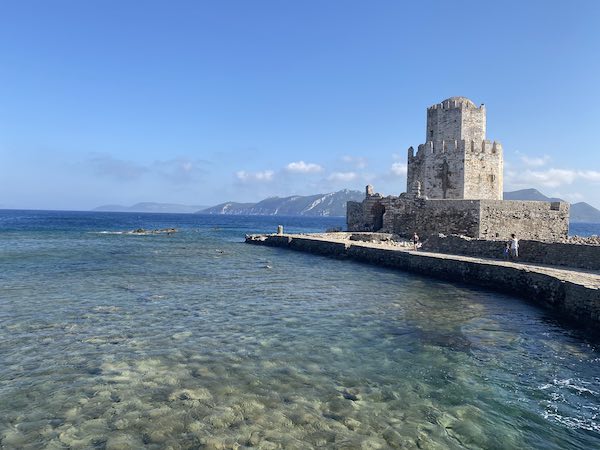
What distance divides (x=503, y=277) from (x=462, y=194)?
551 inches

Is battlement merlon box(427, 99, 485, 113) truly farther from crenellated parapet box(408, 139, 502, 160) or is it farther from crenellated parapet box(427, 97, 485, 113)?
crenellated parapet box(408, 139, 502, 160)

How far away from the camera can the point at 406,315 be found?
36.7ft

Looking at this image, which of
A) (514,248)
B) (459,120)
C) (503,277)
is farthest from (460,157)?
(503,277)

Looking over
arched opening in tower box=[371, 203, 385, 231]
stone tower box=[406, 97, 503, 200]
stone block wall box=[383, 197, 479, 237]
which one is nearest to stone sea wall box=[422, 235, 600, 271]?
stone block wall box=[383, 197, 479, 237]

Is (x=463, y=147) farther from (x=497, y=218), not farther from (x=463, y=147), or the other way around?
(x=497, y=218)

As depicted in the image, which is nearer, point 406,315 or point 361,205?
point 406,315

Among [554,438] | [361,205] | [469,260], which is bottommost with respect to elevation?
[554,438]

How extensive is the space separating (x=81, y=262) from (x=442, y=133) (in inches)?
903

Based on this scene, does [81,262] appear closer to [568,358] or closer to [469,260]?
[469,260]

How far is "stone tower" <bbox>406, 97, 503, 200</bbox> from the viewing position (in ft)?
92.0

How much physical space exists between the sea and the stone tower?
1612 cm

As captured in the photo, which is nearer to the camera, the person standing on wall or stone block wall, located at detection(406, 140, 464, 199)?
the person standing on wall

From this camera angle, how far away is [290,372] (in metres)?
7.14

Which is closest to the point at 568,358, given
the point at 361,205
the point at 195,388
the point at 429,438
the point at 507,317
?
the point at 507,317
